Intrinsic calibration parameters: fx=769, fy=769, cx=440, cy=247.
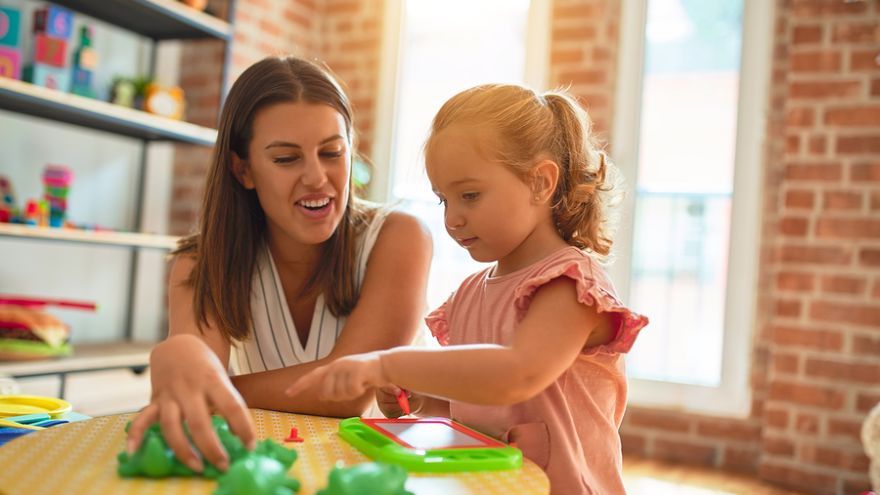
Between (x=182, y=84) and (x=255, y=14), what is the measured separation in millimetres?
465

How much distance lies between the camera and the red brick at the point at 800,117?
9.33 feet

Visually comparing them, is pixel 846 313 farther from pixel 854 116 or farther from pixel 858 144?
pixel 854 116

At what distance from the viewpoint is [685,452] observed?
124 inches

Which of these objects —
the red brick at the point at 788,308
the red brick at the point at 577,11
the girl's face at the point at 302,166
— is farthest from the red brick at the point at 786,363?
the girl's face at the point at 302,166

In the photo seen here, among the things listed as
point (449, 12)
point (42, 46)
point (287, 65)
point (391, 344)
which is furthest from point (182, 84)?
point (391, 344)

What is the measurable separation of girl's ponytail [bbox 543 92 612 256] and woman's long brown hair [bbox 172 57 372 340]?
1.49ft

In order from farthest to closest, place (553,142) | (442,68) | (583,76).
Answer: (442,68), (583,76), (553,142)

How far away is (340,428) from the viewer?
933mm

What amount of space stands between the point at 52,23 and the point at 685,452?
9.24 feet

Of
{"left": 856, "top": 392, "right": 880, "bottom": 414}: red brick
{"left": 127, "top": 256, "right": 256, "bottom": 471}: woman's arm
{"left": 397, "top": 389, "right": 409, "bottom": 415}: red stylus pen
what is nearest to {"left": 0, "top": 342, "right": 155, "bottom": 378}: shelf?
{"left": 397, "top": 389, "right": 409, "bottom": 415}: red stylus pen

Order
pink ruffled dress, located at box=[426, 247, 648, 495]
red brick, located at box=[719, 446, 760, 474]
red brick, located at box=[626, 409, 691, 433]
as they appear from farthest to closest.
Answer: red brick, located at box=[626, 409, 691, 433], red brick, located at box=[719, 446, 760, 474], pink ruffled dress, located at box=[426, 247, 648, 495]

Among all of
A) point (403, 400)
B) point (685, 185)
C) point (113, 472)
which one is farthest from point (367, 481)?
point (685, 185)

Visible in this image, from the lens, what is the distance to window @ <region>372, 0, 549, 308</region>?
3.66m

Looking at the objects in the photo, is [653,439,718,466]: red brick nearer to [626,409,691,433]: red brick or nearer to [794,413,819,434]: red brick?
[626,409,691,433]: red brick
